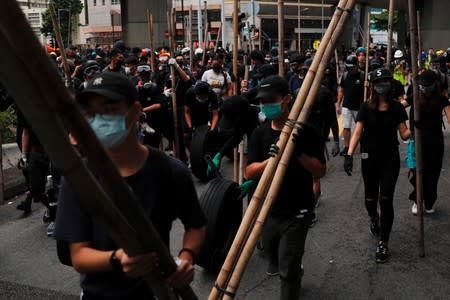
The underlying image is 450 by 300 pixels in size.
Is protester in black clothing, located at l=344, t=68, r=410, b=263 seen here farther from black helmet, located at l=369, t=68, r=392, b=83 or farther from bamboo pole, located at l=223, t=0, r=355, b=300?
bamboo pole, located at l=223, t=0, r=355, b=300

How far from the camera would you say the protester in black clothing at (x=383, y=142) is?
515cm

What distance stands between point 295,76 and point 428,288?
548 cm

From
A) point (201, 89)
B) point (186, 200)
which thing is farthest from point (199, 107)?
point (186, 200)

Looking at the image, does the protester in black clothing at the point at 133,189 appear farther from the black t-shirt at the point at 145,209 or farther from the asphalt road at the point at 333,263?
the asphalt road at the point at 333,263

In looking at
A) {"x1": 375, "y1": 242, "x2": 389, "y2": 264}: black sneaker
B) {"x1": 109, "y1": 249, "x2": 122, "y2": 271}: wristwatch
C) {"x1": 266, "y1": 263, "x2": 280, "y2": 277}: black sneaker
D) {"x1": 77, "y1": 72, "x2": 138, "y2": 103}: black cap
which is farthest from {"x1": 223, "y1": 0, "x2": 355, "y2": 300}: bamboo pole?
{"x1": 375, "y1": 242, "x2": 389, "y2": 264}: black sneaker

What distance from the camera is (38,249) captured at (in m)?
5.76

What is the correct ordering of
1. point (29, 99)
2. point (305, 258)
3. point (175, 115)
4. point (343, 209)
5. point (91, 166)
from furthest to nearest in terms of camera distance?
point (175, 115) < point (343, 209) < point (305, 258) < point (91, 166) < point (29, 99)

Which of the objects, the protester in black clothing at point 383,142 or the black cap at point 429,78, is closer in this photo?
the protester in black clothing at point 383,142

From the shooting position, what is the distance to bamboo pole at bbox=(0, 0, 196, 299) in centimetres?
108

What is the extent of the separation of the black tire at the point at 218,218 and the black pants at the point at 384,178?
1.40 m

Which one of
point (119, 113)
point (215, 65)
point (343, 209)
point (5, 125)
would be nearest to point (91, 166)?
point (119, 113)

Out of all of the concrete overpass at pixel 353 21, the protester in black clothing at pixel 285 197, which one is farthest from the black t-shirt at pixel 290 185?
the concrete overpass at pixel 353 21

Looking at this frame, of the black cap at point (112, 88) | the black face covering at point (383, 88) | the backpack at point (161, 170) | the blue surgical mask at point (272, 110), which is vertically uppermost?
the black cap at point (112, 88)

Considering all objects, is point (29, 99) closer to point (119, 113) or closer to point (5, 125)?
point (119, 113)
